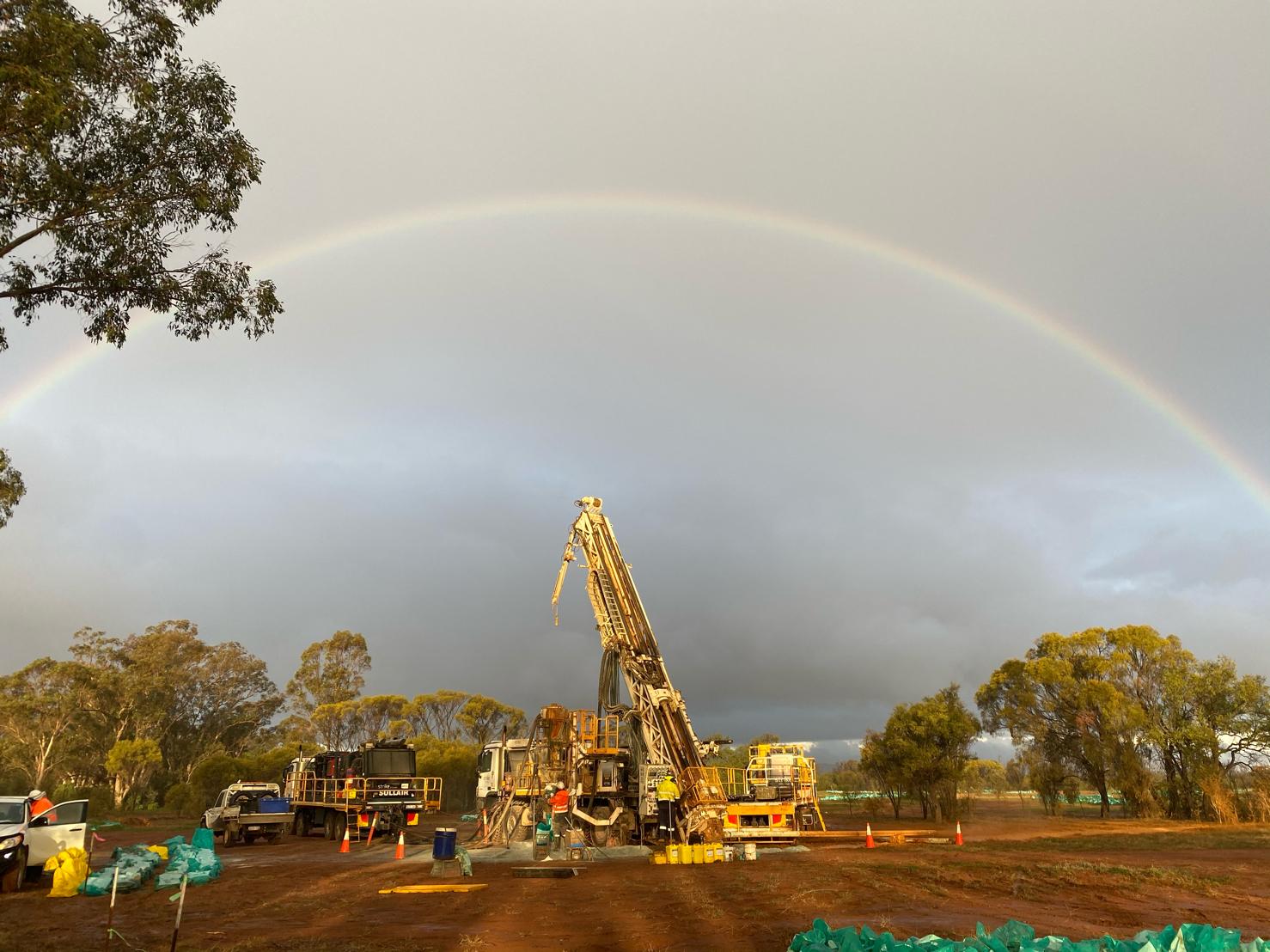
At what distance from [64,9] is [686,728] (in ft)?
74.4

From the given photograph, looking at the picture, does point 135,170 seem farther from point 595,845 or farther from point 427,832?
point 427,832

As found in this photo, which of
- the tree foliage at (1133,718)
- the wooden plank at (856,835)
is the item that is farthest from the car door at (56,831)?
the tree foliage at (1133,718)

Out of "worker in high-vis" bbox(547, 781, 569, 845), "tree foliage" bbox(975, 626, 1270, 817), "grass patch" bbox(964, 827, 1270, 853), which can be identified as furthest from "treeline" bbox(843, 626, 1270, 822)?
"worker in high-vis" bbox(547, 781, 569, 845)

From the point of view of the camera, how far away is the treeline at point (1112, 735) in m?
39.9

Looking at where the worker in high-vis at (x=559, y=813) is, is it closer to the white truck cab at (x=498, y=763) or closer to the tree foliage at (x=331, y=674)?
the white truck cab at (x=498, y=763)

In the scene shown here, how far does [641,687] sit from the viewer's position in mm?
25734

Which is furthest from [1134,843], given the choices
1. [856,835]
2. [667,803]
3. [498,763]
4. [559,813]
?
[498,763]

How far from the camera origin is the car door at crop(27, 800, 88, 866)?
699 inches

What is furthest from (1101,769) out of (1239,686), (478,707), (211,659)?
(211,659)

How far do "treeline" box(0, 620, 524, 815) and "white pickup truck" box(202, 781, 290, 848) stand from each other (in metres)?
17.0

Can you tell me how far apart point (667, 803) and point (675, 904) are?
10.6m

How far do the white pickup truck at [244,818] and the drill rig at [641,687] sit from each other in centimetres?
1585

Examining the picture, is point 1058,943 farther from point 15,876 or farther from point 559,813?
point 15,876

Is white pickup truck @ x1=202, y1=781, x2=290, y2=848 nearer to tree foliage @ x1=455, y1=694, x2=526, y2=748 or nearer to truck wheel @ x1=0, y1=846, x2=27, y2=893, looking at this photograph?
truck wheel @ x1=0, y1=846, x2=27, y2=893
